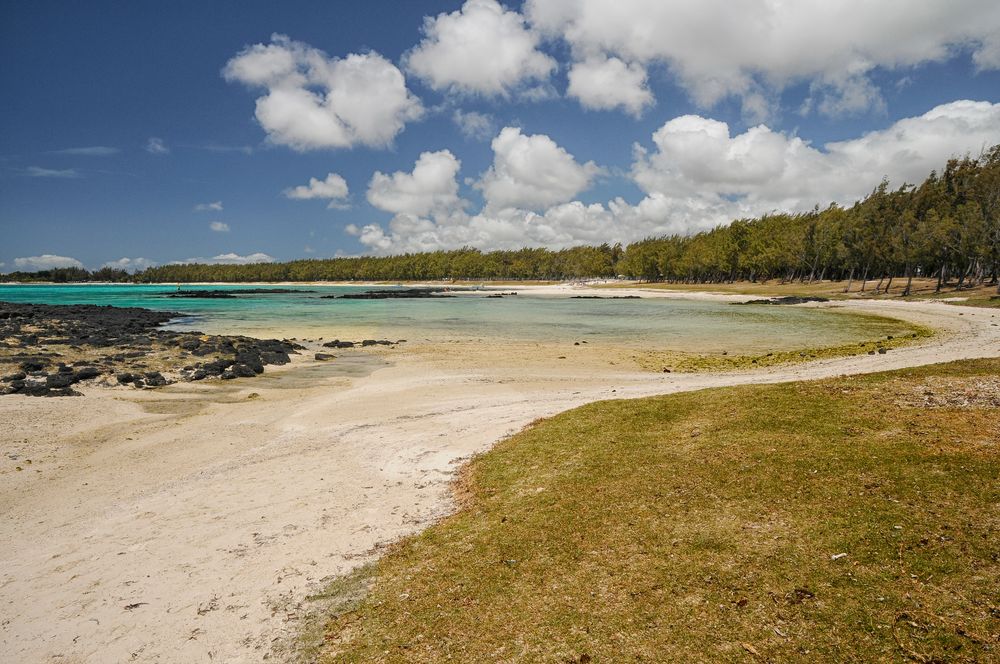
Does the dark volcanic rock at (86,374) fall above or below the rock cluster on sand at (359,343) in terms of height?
above

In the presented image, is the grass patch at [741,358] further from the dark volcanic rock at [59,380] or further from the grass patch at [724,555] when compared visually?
the dark volcanic rock at [59,380]

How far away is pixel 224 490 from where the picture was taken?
12.5 metres

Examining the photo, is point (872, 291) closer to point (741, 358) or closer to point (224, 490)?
point (741, 358)

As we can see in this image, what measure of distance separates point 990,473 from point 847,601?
4.55 meters

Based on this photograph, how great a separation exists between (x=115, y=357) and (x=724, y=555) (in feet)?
131

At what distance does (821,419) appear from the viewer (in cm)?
1173

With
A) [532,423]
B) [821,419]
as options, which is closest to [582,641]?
[821,419]

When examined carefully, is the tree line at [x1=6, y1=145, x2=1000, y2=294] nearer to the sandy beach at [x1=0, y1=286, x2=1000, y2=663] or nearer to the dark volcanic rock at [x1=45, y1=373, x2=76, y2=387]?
the sandy beach at [x1=0, y1=286, x2=1000, y2=663]

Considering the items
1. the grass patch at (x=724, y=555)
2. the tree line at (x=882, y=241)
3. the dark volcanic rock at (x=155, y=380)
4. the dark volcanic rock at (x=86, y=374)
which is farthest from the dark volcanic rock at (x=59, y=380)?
the tree line at (x=882, y=241)

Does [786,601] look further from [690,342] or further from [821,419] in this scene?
[690,342]

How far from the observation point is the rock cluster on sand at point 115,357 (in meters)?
25.5

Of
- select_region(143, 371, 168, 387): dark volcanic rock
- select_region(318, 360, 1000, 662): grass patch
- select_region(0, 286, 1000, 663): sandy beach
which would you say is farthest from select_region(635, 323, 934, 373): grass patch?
select_region(143, 371, 168, 387): dark volcanic rock

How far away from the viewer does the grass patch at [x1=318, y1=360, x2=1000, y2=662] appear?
18.1ft

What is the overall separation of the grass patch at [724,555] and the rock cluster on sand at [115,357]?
2400 centimetres
